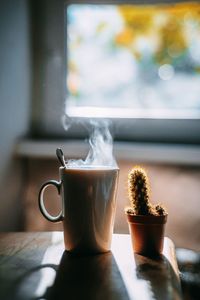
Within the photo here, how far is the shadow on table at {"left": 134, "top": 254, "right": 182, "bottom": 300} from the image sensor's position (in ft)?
2.04

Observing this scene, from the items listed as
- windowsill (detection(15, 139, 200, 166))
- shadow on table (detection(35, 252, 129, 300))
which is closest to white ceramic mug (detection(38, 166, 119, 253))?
shadow on table (detection(35, 252, 129, 300))

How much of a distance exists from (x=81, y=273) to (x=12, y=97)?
2.71 ft

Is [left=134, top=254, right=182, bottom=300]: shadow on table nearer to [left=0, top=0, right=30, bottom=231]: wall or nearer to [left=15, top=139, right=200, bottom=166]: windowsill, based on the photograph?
[left=15, top=139, right=200, bottom=166]: windowsill

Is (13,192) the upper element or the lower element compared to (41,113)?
lower

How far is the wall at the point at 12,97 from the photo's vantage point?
4.40ft

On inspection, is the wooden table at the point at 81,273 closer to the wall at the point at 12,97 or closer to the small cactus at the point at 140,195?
the small cactus at the point at 140,195

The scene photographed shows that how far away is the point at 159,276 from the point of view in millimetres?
699

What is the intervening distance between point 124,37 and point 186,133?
1.31ft

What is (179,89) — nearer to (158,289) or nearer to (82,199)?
(82,199)

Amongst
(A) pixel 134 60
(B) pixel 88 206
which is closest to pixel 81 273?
(B) pixel 88 206

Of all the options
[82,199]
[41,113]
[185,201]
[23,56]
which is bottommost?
[185,201]

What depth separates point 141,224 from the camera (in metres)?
0.84

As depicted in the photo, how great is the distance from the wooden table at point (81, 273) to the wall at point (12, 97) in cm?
47

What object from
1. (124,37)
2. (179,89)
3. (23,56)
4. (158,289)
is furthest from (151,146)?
(158,289)
